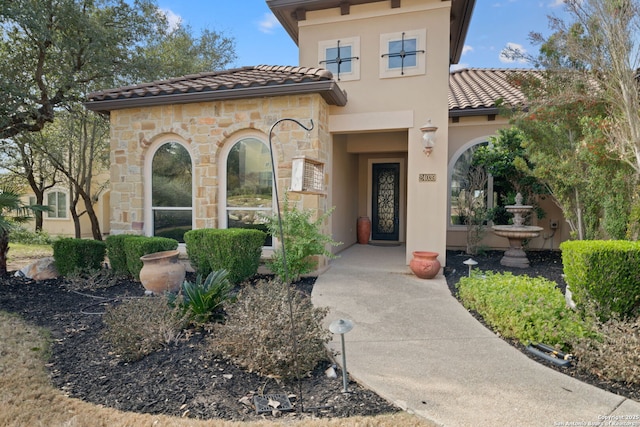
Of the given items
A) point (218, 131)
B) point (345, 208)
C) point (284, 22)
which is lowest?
point (345, 208)

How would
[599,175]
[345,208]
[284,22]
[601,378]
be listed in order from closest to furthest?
[601,378], [599,175], [284,22], [345,208]

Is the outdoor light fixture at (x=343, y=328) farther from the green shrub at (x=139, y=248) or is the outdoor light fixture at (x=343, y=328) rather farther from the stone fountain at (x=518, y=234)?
the stone fountain at (x=518, y=234)

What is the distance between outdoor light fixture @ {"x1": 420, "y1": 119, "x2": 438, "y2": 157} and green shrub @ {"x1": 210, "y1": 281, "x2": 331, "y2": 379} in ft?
16.0

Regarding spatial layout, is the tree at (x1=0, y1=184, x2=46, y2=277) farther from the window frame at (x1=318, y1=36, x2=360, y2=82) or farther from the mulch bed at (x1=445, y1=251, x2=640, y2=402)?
the mulch bed at (x1=445, y1=251, x2=640, y2=402)

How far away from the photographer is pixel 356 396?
292 cm

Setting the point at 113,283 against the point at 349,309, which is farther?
the point at 113,283

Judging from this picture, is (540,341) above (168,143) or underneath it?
underneath

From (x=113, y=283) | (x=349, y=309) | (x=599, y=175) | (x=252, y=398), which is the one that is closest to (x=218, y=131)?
(x=113, y=283)

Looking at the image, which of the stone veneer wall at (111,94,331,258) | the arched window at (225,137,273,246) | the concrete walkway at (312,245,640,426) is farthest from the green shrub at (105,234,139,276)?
the concrete walkway at (312,245,640,426)

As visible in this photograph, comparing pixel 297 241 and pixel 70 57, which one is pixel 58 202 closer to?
pixel 70 57

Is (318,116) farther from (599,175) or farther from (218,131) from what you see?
(599,175)

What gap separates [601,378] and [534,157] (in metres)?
Result: 4.66

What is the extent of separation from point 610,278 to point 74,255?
28.5ft

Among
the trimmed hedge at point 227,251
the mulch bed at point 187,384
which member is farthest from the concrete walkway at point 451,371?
the trimmed hedge at point 227,251
